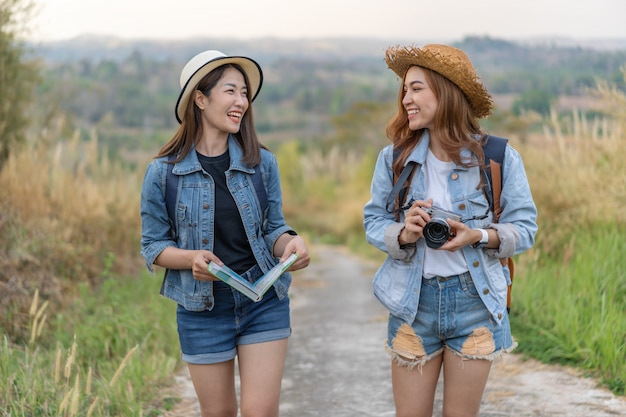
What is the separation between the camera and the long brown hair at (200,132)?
3.49m

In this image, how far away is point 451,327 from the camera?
3.14 metres

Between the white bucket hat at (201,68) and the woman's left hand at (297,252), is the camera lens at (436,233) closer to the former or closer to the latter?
the woman's left hand at (297,252)

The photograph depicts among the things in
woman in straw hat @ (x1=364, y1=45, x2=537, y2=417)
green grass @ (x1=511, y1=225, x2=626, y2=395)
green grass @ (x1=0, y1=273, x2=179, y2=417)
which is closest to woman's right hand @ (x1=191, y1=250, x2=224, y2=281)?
green grass @ (x1=0, y1=273, x2=179, y2=417)

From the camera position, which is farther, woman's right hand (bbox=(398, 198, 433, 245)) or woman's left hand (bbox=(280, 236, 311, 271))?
woman's left hand (bbox=(280, 236, 311, 271))

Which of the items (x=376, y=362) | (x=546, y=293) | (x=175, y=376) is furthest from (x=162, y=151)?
(x=546, y=293)

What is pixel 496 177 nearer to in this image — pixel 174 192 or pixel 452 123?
pixel 452 123

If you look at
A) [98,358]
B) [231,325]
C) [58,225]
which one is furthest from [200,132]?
[58,225]

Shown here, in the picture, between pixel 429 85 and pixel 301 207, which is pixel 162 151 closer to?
pixel 429 85

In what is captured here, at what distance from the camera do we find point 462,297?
3.14 m

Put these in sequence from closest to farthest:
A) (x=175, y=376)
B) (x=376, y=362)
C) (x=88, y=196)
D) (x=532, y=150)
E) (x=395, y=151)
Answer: (x=395, y=151)
(x=175, y=376)
(x=376, y=362)
(x=88, y=196)
(x=532, y=150)

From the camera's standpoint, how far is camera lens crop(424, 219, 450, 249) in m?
3.00

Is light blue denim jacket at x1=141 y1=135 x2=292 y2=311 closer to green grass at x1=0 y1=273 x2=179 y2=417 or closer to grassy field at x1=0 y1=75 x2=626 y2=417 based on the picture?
green grass at x1=0 y1=273 x2=179 y2=417

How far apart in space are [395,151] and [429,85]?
0.95 ft

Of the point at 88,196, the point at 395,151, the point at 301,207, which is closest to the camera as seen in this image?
the point at 395,151
